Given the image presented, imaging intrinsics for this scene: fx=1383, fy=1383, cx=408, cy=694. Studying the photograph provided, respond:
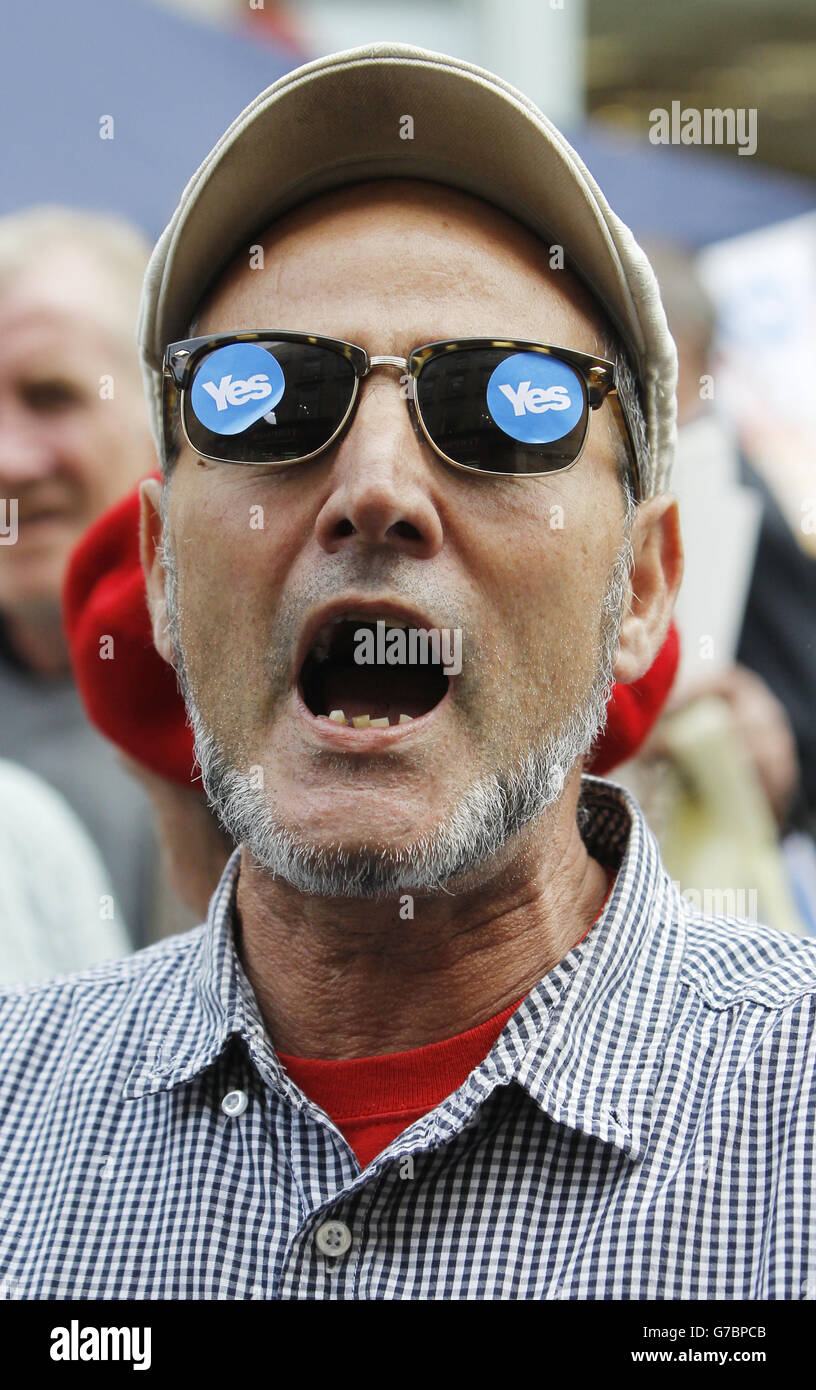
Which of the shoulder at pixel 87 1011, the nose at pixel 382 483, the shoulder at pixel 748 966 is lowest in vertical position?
the shoulder at pixel 87 1011

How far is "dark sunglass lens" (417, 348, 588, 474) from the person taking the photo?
1645 mm

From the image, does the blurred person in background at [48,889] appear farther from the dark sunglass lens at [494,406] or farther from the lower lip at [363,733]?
the dark sunglass lens at [494,406]

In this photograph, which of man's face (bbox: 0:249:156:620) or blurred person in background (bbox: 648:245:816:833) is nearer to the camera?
man's face (bbox: 0:249:156:620)

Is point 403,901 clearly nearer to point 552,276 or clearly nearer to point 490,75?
point 552,276

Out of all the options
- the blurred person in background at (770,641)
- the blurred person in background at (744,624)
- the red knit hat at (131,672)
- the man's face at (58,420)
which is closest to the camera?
the red knit hat at (131,672)

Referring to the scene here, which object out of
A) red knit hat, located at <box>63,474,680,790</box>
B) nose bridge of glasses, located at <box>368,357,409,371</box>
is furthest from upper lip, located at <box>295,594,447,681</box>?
red knit hat, located at <box>63,474,680,790</box>

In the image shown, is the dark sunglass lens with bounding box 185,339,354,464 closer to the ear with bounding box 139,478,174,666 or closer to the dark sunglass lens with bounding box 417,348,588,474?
the dark sunglass lens with bounding box 417,348,588,474

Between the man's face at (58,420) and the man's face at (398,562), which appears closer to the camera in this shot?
the man's face at (398,562)

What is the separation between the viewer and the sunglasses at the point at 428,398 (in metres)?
1.65

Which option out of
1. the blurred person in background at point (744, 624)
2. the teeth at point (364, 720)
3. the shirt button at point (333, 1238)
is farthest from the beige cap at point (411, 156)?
the blurred person in background at point (744, 624)

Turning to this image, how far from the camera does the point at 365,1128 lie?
168 cm

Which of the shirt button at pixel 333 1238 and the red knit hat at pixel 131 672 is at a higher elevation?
the red knit hat at pixel 131 672

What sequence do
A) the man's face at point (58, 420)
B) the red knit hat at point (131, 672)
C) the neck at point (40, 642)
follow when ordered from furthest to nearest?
the neck at point (40, 642) < the man's face at point (58, 420) < the red knit hat at point (131, 672)

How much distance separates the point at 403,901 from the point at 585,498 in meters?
0.56
